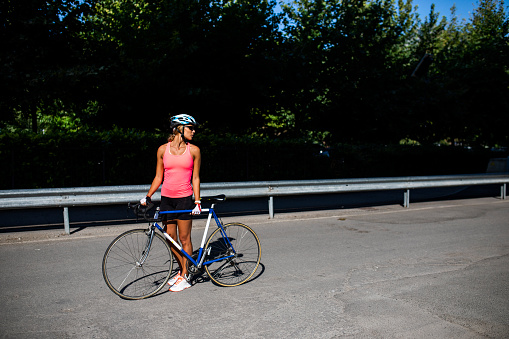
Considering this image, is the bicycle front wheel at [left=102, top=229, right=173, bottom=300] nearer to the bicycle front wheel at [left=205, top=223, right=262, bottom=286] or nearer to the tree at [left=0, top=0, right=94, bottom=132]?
the bicycle front wheel at [left=205, top=223, right=262, bottom=286]

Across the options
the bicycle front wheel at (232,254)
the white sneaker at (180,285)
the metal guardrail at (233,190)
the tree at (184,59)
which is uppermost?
the tree at (184,59)

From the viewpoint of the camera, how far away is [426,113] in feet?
71.9

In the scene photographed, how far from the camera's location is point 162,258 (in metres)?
4.42

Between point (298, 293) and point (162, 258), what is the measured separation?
1505 mm

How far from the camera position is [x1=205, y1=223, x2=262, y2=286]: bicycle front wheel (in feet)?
15.1

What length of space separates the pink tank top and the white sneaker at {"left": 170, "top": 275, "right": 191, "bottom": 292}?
0.92 meters

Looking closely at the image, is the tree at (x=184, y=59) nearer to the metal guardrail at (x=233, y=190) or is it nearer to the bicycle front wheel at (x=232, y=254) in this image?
the metal guardrail at (x=233, y=190)

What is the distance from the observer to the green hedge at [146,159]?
1091cm

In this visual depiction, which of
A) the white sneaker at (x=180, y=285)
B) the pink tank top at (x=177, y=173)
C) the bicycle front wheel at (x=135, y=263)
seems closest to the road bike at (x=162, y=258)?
the bicycle front wheel at (x=135, y=263)

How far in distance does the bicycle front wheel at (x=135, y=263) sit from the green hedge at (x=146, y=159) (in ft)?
26.1

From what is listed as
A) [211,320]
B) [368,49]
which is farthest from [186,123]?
[368,49]

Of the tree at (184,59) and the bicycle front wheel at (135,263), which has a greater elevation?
the tree at (184,59)

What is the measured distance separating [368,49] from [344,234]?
15.3 meters

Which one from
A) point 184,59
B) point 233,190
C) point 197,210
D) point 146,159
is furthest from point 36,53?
point 197,210
